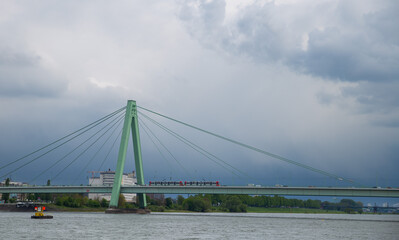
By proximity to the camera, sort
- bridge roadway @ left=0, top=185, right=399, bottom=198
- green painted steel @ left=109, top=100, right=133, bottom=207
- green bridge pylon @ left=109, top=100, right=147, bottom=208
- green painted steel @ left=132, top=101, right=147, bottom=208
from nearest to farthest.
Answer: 1. bridge roadway @ left=0, top=185, right=399, bottom=198
2. green painted steel @ left=132, top=101, right=147, bottom=208
3. green bridge pylon @ left=109, top=100, right=147, bottom=208
4. green painted steel @ left=109, top=100, right=133, bottom=207

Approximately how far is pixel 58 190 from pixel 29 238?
210 feet

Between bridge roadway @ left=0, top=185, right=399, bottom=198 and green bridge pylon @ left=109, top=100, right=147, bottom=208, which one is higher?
green bridge pylon @ left=109, top=100, right=147, bottom=208

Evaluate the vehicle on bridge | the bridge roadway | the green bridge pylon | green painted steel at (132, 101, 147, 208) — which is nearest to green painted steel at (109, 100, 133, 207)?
the green bridge pylon

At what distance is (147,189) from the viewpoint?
94.4 meters

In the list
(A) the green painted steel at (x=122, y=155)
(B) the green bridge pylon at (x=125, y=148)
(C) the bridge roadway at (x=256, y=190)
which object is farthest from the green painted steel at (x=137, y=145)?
(C) the bridge roadway at (x=256, y=190)

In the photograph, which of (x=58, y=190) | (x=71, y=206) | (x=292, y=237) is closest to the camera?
(x=292, y=237)

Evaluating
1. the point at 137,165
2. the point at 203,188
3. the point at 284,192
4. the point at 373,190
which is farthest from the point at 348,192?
the point at 137,165

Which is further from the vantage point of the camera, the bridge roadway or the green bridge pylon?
the green bridge pylon

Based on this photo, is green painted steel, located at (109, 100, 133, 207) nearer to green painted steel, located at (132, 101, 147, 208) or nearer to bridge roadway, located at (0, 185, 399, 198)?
green painted steel, located at (132, 101, 147, 208)

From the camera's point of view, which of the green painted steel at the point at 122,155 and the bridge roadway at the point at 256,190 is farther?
the green painted steel at the point at 122,155

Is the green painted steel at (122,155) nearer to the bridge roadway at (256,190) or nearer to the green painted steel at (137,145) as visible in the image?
the green painted steel at (137,145)

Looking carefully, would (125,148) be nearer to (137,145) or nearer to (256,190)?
(137,145)

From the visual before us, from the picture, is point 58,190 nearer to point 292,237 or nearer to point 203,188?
point 203,188

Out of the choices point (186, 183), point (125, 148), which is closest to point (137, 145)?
point (125, 148)
